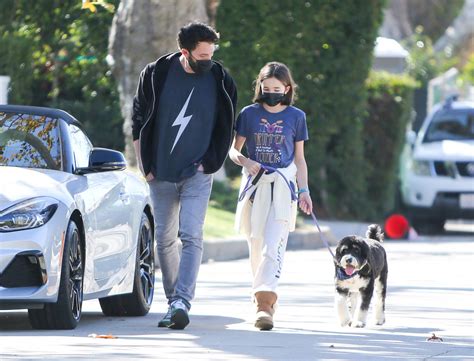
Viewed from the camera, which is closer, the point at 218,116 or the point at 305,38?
the point at 218,116

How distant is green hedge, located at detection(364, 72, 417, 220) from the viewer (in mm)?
25266

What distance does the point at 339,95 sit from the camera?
23578mm

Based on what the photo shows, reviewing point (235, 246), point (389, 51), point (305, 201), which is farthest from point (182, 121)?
point (389, 51)

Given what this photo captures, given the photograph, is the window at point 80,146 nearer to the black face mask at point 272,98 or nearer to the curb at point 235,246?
the black face mask at point 272,98

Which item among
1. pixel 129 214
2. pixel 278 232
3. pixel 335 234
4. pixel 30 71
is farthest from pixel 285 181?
pixel 30 71

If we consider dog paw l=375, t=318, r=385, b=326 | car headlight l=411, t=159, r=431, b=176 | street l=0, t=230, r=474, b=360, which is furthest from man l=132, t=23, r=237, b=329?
car headlight l=411, t=159, r=431, b=176

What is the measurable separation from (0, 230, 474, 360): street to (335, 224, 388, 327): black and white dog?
0.11 meters

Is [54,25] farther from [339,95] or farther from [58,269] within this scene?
[58,269]

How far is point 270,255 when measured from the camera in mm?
9375

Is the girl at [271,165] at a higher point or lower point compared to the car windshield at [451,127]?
higher

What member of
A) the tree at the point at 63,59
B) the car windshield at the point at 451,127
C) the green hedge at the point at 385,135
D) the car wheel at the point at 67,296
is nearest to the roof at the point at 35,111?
the car wheel at the point at 67,296

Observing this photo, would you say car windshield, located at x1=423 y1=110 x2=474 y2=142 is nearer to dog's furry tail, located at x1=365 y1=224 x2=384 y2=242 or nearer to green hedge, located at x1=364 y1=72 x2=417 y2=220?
green hedge, located at x1=364 y1=72 x2=417 y2=220

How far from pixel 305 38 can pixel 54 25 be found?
154 inches

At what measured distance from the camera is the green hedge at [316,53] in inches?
907
